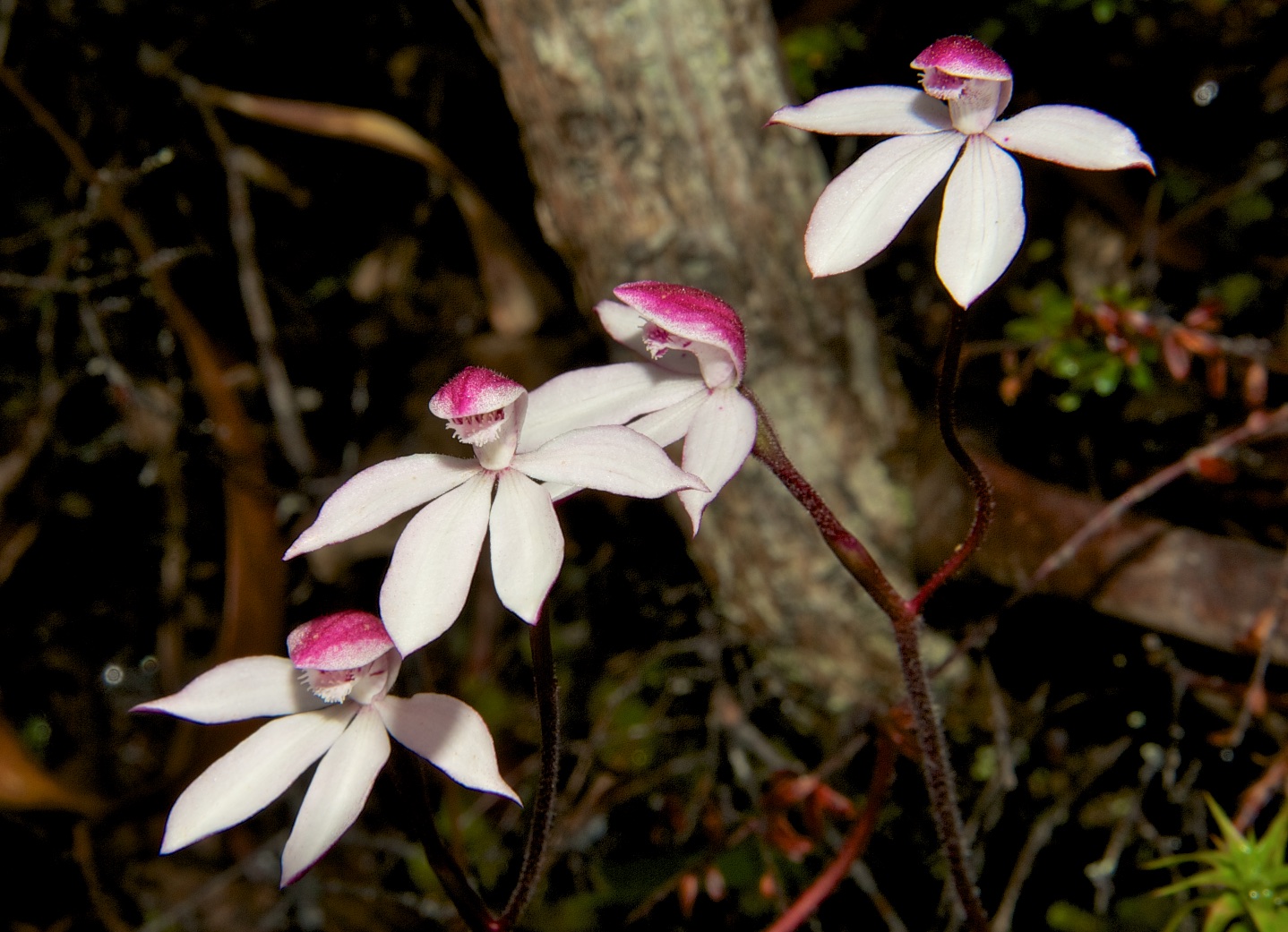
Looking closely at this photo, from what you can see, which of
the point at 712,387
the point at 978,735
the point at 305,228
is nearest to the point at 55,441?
the point at 305,228

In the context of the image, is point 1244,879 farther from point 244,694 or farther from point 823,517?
point 244,694

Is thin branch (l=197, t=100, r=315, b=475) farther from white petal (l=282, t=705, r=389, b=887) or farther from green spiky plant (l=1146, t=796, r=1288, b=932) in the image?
green spiky plant (l=1146, t=796, r=1288, b=932)

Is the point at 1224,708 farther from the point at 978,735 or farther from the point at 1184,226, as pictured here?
the point at 1184,226

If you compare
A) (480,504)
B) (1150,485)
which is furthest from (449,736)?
(1150,485)

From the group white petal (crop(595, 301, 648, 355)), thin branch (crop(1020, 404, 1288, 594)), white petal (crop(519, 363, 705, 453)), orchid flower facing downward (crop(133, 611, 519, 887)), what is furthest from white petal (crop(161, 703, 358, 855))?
thin branch (crop(1020, 404, 1288, 594))

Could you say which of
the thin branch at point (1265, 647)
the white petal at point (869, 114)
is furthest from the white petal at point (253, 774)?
the thin branch at point (1265, 647)
